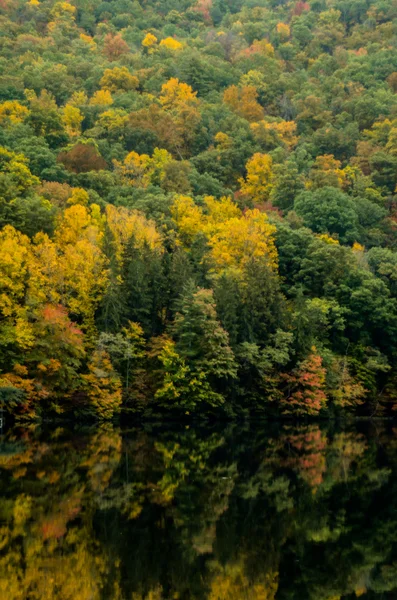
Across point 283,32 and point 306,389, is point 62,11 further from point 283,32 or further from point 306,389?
point 306,389

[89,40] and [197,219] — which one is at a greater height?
[89,40]

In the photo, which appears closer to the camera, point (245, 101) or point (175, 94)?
point (175, 94)

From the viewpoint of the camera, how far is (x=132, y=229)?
6488 centimetres

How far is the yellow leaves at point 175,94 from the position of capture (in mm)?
117125

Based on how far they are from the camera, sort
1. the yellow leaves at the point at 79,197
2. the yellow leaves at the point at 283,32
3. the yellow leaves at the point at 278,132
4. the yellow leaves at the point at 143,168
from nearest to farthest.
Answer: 1. the yellow leaves at the point at 79,197
2. the yellow leaves at the point at 143,168
3. the yellow leaves at the point at 278,132
4. the yellow leaves at the point at 283,32

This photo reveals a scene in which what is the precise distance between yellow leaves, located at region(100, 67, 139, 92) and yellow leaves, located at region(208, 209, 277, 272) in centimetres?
5665

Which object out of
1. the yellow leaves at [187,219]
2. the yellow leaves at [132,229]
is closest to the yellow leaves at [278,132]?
the yellow leaves at [187,219]

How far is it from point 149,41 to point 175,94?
28.1m

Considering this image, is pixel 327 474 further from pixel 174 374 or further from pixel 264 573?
pixel 174 374

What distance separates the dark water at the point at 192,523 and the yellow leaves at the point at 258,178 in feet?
204

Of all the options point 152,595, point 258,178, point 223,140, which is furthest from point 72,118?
point 152,595

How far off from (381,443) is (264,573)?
27.2 meters

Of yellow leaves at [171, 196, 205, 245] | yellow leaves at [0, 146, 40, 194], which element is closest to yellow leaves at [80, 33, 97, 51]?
yellow leaves at [0, 146, 40, 194]

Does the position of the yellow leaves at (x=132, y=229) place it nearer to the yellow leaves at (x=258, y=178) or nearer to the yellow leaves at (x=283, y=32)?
the yellow leaves at (x=258, y=178)
